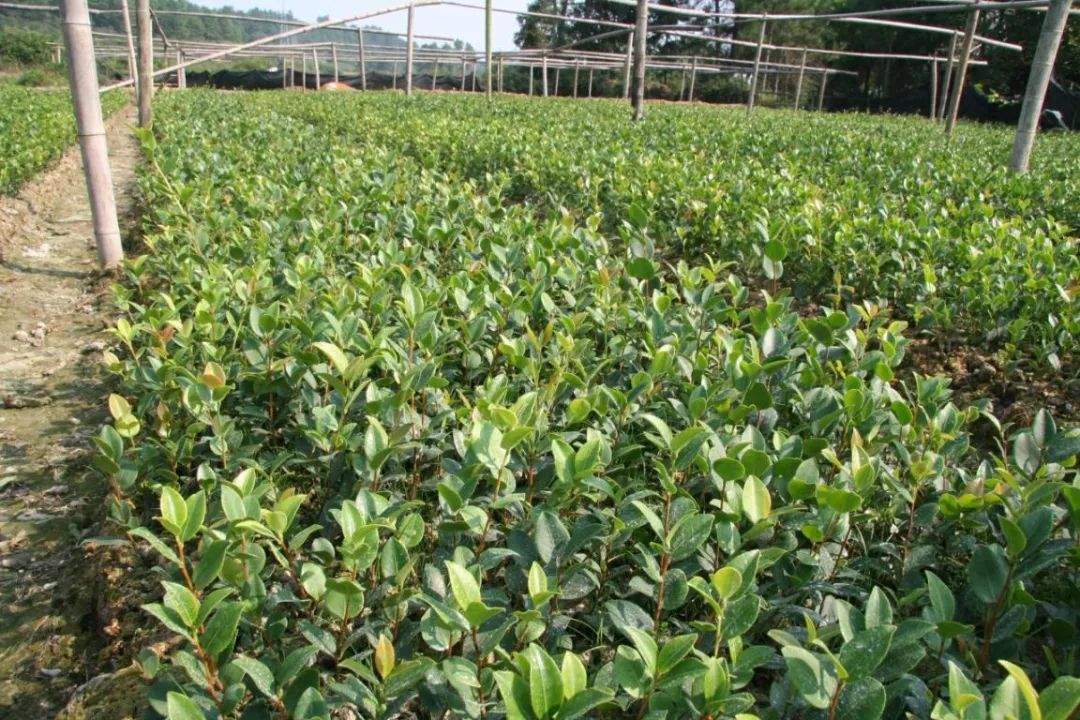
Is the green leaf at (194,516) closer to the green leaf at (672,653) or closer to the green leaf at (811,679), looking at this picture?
the green leaf at (672,653)

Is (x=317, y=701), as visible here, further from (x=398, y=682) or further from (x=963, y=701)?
(x=963, y=701)

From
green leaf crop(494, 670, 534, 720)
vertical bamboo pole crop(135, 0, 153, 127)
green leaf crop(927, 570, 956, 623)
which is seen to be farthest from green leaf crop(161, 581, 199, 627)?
vertical bamboo pole crop(135, 0, 153, 127)

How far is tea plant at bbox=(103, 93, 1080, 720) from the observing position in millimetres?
1322

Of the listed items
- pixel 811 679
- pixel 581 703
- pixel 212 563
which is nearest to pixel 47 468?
pixel 212 563

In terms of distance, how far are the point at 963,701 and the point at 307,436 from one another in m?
1.64

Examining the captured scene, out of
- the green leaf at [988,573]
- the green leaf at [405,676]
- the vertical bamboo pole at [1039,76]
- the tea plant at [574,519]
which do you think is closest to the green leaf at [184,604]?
the tea plant at [574,519]

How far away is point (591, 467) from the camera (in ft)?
5.58

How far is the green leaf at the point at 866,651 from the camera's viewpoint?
119cm

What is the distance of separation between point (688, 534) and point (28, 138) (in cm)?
1129

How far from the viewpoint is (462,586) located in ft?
4.30

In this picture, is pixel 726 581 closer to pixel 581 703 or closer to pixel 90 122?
pixel 581 703

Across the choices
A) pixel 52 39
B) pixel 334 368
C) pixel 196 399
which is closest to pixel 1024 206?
pixel 334 368

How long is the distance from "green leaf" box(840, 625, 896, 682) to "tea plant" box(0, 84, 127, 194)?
899 cm

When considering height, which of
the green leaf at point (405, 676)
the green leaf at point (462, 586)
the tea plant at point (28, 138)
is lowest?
the tea plant at point (28, 138)
